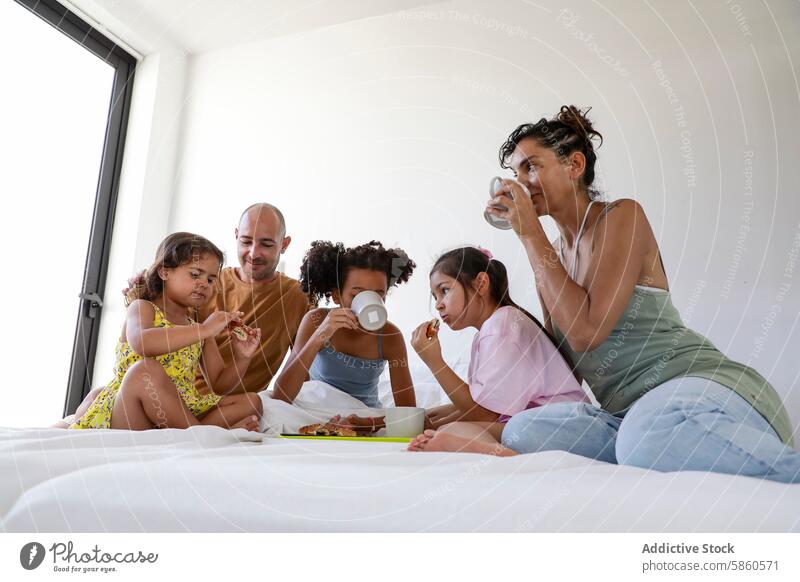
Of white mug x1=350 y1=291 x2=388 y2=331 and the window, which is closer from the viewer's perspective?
white mug x1=350 y1=291 x2=388 y2=331

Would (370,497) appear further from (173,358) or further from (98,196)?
(98,196)

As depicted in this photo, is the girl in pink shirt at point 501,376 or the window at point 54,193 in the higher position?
the window at point 54,193

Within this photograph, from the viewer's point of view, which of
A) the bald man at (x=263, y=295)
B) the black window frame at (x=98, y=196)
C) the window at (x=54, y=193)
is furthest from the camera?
the black window frame at (x=98, y=196)

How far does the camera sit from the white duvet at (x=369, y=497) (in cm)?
41

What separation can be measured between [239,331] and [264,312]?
1.16 ft

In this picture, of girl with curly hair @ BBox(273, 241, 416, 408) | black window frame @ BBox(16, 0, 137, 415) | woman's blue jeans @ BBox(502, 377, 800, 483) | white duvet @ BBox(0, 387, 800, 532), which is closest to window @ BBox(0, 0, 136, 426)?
black window frame @ BBox(16, 0, 137, 415)

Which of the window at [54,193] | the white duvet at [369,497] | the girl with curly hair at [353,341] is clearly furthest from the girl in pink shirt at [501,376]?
the window at [54,193]

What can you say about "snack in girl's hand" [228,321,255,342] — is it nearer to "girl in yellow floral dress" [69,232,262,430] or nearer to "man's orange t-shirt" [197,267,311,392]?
"girl in yellow floral dress" [69,232,262,430]

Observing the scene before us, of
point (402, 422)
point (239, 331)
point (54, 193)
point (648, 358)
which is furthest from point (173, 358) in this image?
point (54, 193)

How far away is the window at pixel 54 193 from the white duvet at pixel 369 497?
1531mm

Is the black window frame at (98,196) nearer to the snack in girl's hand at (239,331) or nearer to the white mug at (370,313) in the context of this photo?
the snack in girl's hand at (239,331)

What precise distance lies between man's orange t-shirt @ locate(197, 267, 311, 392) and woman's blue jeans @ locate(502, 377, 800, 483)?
83 centimetres

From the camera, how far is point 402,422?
1.01 metres

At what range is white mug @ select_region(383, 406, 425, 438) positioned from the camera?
1011 millimetres
